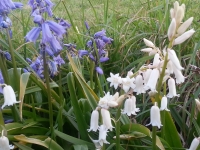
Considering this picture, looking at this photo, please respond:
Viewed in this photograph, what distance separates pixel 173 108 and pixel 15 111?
1.12 metres

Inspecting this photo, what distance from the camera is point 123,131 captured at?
231 centimetres

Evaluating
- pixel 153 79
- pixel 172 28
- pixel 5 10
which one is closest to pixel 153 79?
pixel 153 79

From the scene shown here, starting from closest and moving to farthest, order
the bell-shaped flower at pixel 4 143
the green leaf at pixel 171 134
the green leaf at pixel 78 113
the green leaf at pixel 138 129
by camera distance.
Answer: the bell-shaped flower at pixel 4 143 < the green leaf at pixel 138 129 < the green leaf at pixel 171 134 < the green leaf at pixel 78 113

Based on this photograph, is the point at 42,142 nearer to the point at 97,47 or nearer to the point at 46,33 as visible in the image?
the point at 46,33

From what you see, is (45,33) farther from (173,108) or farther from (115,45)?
(115,45)

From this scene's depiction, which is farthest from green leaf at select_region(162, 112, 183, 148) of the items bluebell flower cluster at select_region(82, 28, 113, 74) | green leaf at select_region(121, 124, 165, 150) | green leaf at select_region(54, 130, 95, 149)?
bluebell flower cluster at select_region(82, 28, 113, 74)

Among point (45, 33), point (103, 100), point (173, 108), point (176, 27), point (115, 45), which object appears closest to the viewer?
point (176, 27)

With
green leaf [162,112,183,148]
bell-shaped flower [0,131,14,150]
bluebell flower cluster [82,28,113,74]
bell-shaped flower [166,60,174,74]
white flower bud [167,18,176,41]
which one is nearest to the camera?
white flower bud [167,18,176,41]

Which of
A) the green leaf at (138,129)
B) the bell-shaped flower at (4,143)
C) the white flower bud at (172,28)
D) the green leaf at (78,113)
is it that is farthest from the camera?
the green leaf at (78,113)

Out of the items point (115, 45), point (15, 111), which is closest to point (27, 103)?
point (15, 111)

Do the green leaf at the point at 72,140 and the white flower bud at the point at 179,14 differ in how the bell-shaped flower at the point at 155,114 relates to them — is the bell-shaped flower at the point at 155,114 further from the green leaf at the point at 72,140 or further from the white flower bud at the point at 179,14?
the green leaf at the point at 72,140

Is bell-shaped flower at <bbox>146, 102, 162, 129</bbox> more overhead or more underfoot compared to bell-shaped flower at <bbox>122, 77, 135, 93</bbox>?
more underfoot

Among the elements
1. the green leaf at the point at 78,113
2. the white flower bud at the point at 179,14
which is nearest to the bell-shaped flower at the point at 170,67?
the white flower bud at the point at 179,14

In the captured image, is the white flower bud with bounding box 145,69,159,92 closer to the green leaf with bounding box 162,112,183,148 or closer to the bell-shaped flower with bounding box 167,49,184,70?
the bell-shaped flower with bounding box 167,49,184,70
